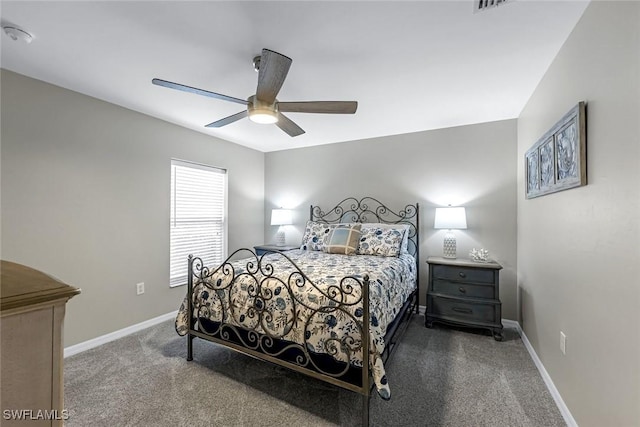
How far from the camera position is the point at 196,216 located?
3.79 meters

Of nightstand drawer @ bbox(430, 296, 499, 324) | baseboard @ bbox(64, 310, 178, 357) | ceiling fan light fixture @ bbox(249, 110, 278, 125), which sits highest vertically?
ceiling fan light fixture @ bbox(249, 110, 278, 125)

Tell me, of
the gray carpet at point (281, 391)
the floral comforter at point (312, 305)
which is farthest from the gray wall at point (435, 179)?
the floral comforter at point (312, 305)

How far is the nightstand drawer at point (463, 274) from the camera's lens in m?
2.89

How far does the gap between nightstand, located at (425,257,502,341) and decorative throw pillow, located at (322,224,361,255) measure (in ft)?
2.96

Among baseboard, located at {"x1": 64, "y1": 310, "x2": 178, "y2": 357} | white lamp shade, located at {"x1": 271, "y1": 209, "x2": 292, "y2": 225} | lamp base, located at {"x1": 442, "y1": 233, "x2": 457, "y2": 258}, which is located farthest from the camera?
white lamp shade, located at {"x1": 271, "y1": 209, "x2": 292, "y2": 225}

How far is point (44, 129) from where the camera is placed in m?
2.38

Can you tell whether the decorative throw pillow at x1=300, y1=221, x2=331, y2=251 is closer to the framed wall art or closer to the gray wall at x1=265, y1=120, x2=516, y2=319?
the gray wall at x1=265, y1=120, x2=516, y2=319

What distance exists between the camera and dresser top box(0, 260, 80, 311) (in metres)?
0.53

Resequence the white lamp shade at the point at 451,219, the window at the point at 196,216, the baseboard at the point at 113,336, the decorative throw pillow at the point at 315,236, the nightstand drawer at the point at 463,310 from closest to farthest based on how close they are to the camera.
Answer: the baseboard at the point at 113,336, the nightstand drawer at the point at 463,310, the white lamp shade at the point at 451,219, the window at the point at 196,216, the decorative throw pillow at the point at 315,236

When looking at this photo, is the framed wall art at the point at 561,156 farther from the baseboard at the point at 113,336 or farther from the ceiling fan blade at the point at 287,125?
the baseboard at the point at 113,336

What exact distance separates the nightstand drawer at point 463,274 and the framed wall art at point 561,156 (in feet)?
2.94

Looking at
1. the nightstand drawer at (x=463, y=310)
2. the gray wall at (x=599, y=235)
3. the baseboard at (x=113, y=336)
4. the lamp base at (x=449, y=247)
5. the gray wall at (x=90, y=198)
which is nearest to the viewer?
the gray wall at (x=599, y=235)

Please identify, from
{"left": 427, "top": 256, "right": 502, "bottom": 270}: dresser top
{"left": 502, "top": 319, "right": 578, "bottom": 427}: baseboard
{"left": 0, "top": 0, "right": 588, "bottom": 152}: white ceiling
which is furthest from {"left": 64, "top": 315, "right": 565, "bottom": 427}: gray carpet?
{"left": 0, "top": 0, "right": 588, "bottom": 152}: white ceiling

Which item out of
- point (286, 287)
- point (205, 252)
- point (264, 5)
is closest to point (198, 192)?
point (205, 252)
